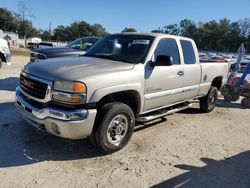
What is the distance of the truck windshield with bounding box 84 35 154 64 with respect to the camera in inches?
203

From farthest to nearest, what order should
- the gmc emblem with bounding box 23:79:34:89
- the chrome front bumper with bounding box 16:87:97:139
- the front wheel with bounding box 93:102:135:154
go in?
the gmc emblem with bounding box 23:79:34:89
the front wheel with bounding box 93:102:135:154
the chrome front bumper with bounding box 16:87:97:139

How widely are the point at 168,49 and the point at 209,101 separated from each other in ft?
8.61

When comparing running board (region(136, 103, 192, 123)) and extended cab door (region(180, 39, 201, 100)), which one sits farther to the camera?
extended cab door (region(180, 39, 201, 100))

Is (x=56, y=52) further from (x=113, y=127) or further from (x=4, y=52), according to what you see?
(x=113, y=127)

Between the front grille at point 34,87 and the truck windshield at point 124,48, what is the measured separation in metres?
1.52

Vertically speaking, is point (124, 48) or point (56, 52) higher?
point (124, 48)

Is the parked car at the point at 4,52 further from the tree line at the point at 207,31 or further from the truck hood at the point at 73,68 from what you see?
the tree line at the point at 207,31

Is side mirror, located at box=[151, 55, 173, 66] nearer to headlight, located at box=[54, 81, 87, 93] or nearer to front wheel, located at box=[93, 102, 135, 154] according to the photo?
front wheel, located at box=[93, 102, 135, 154]

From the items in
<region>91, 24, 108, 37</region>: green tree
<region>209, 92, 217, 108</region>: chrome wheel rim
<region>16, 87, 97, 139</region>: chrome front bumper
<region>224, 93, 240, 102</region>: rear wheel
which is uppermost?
<region>91, 24, 108, 37</region>: green tree

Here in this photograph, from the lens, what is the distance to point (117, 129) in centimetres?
458

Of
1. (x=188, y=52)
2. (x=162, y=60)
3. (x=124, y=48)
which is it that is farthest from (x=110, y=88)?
(x=188, y=52)

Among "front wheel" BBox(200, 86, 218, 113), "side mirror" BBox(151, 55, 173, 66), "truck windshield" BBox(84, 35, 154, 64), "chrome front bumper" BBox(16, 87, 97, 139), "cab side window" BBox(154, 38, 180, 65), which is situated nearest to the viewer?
"chrome front bumper" BBox(16, 87, 97, 139)

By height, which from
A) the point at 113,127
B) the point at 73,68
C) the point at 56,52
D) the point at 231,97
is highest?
the point at 73,68

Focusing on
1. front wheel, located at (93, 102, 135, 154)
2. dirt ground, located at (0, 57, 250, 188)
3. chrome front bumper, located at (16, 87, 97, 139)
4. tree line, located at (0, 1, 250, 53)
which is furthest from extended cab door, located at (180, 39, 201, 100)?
tree line, located at (0, 1, 250, 53)
